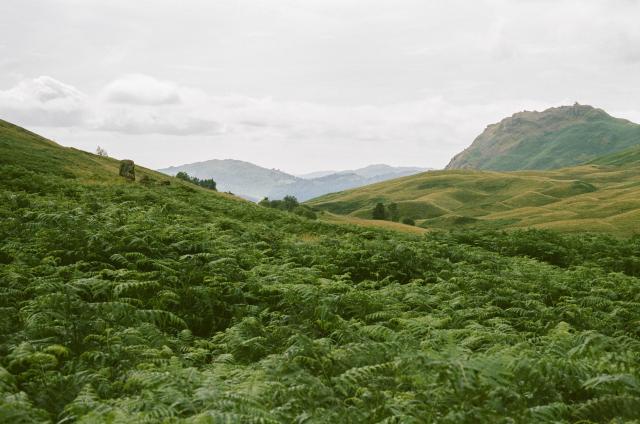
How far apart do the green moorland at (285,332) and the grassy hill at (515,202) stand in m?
56.8

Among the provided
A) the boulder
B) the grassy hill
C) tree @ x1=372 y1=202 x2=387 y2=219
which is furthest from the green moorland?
tree @ x1=372 y1=202 x2=387 y2=219

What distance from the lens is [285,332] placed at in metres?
8.65

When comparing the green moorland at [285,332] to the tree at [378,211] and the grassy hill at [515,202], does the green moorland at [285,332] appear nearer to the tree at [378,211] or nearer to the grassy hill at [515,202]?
the grassy hill at [515,202]

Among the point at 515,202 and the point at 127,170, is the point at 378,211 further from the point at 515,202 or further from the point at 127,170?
the point at 127,170

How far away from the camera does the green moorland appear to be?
17.2 feet

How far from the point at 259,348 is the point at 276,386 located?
6.85ft

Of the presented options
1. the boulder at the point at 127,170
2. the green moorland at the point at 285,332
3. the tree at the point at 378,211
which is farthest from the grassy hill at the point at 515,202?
the green moorland at the point at 285,332

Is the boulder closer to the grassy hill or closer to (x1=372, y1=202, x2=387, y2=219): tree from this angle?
the grassy hill

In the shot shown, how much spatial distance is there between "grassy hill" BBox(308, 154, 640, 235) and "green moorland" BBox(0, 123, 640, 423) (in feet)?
186

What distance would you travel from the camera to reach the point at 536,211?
341 ft

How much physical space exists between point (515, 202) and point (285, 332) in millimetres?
147863

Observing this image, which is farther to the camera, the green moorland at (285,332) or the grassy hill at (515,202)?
the grassy hill at (515,202)

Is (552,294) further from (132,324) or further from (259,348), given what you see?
(132,324)

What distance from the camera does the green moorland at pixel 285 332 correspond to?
206 inches
